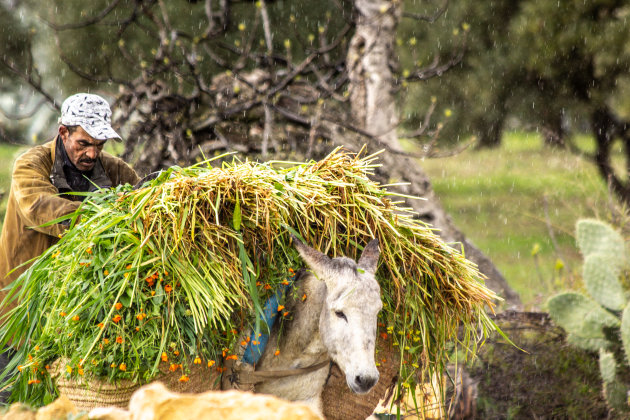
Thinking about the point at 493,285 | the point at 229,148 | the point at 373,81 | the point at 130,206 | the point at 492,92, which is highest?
the point at 492,92

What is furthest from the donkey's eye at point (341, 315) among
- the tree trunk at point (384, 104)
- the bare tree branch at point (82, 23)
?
the tree trunk at point (384, 104)

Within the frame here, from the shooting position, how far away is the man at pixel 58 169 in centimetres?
383

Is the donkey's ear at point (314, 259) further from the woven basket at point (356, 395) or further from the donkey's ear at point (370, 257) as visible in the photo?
the woven basket at point (356, 395)

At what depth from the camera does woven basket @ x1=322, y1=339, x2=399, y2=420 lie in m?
3.60

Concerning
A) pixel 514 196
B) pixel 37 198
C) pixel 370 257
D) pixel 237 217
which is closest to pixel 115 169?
pixel 37 198

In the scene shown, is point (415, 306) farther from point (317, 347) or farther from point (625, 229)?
point (625, 229)

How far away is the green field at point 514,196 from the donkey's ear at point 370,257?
9.61m

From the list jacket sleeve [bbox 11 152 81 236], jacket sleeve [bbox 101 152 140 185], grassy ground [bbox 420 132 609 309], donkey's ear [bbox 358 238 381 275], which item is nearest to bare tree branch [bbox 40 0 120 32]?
jacket sleeve [bbox 101 152 140 185]

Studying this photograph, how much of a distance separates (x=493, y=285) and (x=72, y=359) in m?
7.26

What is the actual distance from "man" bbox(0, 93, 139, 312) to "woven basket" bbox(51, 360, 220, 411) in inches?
41.2

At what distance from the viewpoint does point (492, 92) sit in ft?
48.5

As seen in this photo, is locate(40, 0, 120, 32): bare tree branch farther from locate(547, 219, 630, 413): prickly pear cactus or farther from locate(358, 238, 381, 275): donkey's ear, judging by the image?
locate(547, 219, 630, 413): prickly pear cactus

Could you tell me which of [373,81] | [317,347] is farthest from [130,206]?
[373,81]

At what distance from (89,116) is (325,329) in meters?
1.94
